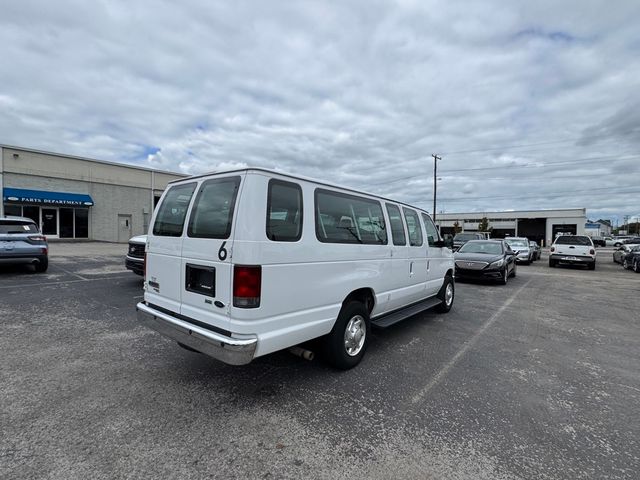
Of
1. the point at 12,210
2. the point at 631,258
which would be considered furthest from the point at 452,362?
the point at 12,210

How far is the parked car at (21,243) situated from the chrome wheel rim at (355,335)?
415 inches

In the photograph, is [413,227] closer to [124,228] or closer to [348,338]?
[348,338]

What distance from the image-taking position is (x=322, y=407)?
3291 millimetres

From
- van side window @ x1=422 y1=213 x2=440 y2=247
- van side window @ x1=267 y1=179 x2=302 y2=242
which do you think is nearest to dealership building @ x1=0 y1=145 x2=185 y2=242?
van side window @ x1=422 y1=213 x2=440 y2=247

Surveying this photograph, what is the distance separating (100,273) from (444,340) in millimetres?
10594

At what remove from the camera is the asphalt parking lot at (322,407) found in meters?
2.51

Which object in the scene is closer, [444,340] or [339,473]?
[339,473]

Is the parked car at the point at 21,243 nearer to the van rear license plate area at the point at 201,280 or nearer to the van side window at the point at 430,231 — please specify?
the van rear license plate area at the point at 201,280

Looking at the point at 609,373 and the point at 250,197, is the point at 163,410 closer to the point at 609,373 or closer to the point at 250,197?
the point at 250,197

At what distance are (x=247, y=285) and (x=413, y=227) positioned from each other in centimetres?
364

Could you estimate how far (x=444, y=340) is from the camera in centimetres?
545

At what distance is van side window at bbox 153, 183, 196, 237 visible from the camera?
379 cm

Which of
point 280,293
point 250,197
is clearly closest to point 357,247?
point 280,293

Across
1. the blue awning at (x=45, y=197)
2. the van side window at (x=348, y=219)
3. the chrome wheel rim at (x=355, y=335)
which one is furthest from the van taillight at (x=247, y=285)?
the blue awning at (x=45, y=197)
